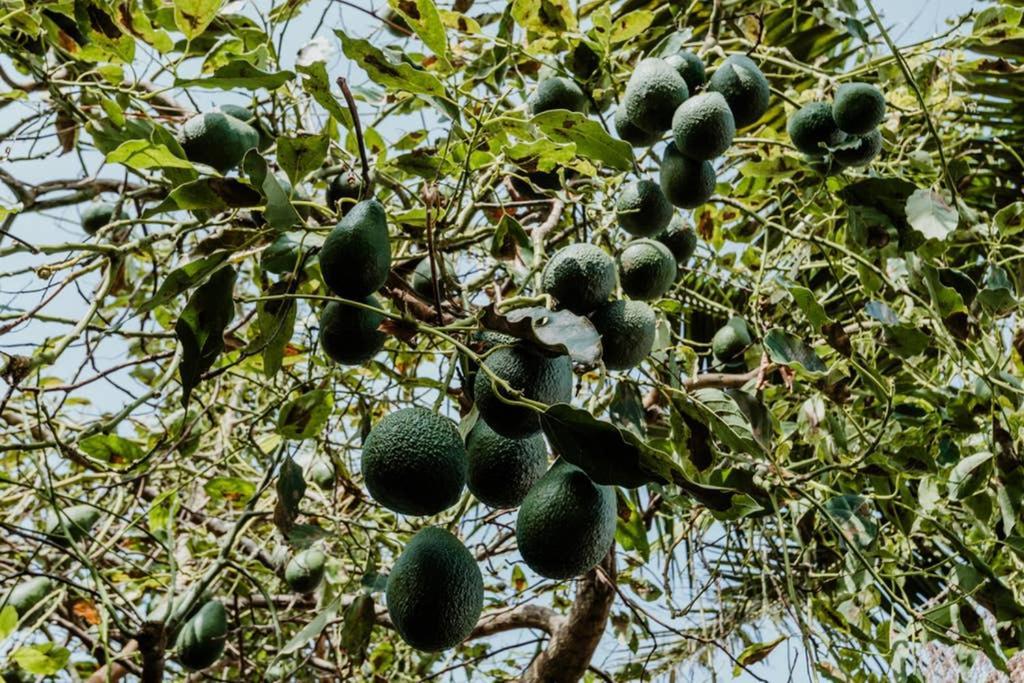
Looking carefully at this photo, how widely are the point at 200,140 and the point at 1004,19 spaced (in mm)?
1119

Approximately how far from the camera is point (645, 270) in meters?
1.00

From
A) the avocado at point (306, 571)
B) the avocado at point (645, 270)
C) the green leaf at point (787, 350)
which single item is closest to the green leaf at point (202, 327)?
the avocado at point (645, 270)

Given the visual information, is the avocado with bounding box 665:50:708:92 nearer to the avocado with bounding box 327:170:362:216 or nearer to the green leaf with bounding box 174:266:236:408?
the avocado with bounding box 327:170:362:216

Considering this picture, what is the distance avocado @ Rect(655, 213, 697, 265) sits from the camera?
3.84ft

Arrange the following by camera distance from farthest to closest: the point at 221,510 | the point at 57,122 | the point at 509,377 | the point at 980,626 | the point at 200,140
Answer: the point at 221,510
the point at 57,122
the point at 980,626
the point at 200,140
the point at 509,377

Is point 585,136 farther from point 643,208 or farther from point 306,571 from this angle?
point 306,571

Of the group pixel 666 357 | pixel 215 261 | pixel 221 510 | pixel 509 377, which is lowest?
pixel 221 510

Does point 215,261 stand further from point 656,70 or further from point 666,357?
point 666,357

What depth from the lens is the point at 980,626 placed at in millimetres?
1128

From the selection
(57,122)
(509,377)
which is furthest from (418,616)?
(57,122)

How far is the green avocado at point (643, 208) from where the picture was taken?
105cm

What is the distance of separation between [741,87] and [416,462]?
2.33 feet

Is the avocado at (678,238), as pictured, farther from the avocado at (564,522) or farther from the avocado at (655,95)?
the avocado at (564,522)

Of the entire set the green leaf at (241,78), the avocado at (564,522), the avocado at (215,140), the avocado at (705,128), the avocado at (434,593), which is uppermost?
the green leaf at (241,78)
